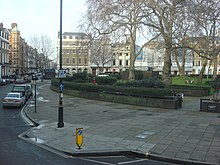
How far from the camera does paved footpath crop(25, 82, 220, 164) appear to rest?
902cm

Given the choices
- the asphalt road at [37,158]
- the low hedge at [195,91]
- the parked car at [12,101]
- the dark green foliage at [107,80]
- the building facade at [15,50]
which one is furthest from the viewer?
the building facade at [15,50]

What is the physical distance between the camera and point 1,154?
8.91 meters

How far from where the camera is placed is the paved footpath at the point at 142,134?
9016mm

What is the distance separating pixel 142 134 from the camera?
450 inches

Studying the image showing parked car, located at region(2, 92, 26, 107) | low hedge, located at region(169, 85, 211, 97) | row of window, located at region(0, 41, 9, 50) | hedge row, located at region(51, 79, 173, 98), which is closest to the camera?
hedge row, located at region(51, 79, 173, 98)

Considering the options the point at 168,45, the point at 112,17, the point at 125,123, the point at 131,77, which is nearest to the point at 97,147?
the point at 125,123

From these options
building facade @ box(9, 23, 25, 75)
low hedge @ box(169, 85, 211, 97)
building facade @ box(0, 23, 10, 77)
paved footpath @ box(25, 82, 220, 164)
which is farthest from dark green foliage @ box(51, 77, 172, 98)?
building facade @ box(9, 23, 25, 75)

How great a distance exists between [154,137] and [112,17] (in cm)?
1950

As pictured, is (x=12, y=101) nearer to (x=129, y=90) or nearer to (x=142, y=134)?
(x=129, y=90)

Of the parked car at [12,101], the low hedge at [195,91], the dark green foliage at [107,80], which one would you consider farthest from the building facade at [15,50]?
the low hedge at [195,91]

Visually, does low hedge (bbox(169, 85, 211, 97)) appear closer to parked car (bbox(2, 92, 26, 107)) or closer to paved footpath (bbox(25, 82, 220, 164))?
paved footpath (bbox(25, 82, 220, 164))

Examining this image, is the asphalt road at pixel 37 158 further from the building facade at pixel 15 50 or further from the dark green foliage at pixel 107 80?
the building facade at pixel 15 50

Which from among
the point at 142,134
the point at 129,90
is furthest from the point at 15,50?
the point at 142,134

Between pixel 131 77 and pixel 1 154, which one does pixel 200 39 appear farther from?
pixel 1 154
